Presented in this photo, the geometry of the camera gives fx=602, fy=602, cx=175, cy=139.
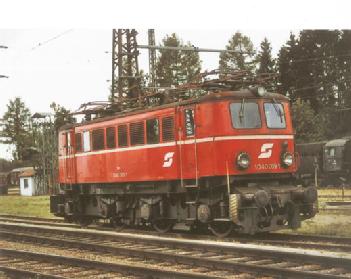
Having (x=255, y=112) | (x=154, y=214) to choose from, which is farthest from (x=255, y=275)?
(x=154, y=214)

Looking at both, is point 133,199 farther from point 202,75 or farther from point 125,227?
point 202,75

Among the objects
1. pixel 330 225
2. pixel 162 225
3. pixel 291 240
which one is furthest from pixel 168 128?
pixel 330 225

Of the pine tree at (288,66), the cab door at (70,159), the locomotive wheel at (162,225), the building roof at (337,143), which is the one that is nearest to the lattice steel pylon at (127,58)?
the cab door at (70,159)

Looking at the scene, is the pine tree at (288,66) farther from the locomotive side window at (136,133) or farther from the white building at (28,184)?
the locomotive side window at (136,133)

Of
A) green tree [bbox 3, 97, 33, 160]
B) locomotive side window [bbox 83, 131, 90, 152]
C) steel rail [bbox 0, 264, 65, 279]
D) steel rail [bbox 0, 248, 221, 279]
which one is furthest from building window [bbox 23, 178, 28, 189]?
steel rail [bbox 0, 264, 65, 279]

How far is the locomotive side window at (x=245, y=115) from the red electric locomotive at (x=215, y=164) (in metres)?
0.02

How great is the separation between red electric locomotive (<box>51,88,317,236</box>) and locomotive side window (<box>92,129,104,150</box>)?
1081mm

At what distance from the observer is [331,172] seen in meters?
41.4

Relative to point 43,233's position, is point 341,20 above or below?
above

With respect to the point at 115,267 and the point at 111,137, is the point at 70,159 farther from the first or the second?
the point at 115,267

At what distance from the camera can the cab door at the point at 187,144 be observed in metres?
15.2

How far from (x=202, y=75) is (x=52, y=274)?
7.00 metres

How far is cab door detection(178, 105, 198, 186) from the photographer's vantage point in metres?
15.2

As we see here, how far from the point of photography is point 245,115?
597 inches
